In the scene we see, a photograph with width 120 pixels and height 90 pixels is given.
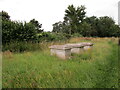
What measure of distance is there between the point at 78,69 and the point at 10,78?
5.49 feet

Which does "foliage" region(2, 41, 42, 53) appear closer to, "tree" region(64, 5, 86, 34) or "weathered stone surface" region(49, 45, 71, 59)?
"weathered stone surface" region(49, 45, 71, 59)

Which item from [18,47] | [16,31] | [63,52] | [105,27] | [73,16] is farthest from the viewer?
[105,27]

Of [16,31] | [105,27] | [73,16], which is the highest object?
[73,16]

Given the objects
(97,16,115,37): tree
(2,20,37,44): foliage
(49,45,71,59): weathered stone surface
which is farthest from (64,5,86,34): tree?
(49,45,71,59): weathered stone surface

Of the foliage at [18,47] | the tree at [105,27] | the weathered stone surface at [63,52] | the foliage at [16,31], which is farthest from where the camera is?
the tree at [105,27]

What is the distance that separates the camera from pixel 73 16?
108 feet

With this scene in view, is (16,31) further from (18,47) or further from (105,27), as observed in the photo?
(105,27)

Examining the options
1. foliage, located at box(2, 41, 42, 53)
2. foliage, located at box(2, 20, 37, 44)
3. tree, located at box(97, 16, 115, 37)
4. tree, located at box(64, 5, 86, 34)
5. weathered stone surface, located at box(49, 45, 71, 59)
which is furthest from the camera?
tree, located at box(97, 16, 115, 37)

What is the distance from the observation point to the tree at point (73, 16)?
32.2m

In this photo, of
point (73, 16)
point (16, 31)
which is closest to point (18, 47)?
point (16, 31)

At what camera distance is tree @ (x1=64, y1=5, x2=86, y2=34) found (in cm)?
3222

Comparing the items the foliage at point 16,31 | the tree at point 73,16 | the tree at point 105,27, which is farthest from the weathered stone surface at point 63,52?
the tree at point 105,27

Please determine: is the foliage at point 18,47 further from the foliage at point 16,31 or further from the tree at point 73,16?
the tree at point 73,16

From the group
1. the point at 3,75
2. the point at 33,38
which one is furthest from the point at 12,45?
the point at 3,75
